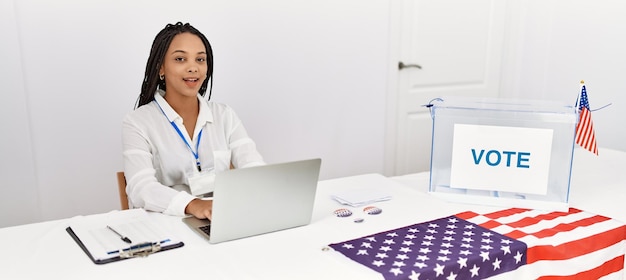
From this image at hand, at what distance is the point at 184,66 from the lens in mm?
2193

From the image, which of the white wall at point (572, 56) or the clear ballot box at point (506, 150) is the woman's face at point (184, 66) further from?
the white wall at point (572, 56)

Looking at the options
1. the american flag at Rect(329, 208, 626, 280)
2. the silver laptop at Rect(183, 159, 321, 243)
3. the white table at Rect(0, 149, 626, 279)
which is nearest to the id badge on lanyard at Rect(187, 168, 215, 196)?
the white table at Rect(0, 149, 626, 279)

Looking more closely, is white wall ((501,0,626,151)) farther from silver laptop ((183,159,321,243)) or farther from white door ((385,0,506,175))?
silver laptop ((183,159,321,243))

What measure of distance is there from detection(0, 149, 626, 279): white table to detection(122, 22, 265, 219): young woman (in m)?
0.33

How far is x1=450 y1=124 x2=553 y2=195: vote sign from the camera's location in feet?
6.54

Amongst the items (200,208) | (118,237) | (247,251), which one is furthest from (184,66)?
(247,251)

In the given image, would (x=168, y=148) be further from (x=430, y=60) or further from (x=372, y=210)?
(x=430, y=60)

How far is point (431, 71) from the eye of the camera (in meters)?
4.04

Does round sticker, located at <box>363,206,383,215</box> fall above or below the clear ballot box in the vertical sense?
below

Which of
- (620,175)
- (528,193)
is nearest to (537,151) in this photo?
(528,193)

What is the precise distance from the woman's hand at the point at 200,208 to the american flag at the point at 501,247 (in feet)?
1.23

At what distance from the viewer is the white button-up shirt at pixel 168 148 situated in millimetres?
2037

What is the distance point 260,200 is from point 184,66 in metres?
0.75

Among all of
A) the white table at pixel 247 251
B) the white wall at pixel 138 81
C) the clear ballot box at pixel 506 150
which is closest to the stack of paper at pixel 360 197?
the white table at pixel 247 251
